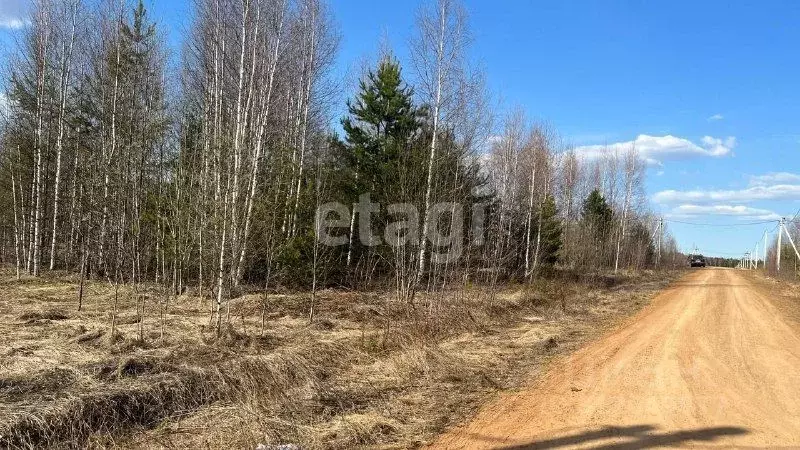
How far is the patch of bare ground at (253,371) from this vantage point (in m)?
5.21

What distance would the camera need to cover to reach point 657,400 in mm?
6926

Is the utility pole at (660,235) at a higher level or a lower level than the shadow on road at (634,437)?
higher

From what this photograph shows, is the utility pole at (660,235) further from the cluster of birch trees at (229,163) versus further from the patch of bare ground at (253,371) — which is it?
the patch of bare ground at (253,371)

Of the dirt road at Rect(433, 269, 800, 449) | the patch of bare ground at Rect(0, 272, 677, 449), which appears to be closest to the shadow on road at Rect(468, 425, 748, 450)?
the dirt road at Rect(433, 269, 800, 449)

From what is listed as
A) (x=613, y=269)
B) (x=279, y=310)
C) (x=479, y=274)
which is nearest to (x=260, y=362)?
(x=279, y=310)

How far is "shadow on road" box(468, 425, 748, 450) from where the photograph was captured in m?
5.21

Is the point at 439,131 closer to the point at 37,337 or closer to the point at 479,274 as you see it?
the point at 479,274

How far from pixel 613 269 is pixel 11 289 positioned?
42.2m

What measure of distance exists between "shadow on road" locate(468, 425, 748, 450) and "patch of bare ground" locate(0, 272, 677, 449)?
119 centimetres

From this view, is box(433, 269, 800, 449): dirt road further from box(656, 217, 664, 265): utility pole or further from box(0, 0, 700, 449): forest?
box(656, 217, 664, 265): utility pole

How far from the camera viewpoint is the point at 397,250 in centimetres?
1382

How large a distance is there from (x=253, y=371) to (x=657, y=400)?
202 inches

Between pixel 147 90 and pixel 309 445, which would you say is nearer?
pixel 309 445

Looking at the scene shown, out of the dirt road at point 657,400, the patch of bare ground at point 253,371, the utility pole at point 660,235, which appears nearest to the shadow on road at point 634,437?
the dirt road at point 657,400
